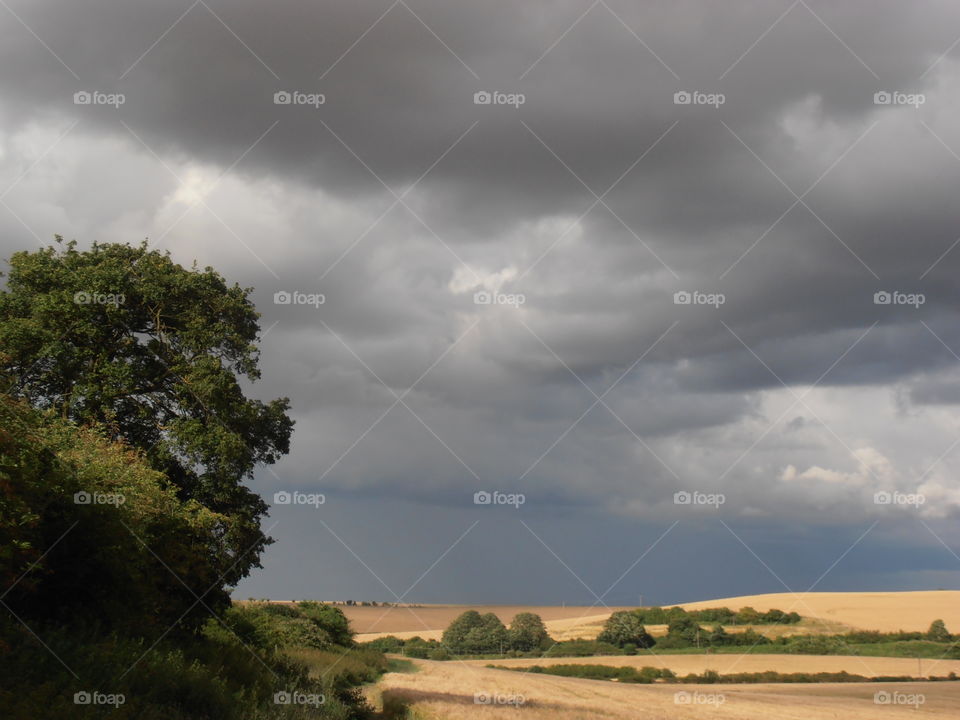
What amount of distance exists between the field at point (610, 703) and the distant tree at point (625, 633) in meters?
47.4

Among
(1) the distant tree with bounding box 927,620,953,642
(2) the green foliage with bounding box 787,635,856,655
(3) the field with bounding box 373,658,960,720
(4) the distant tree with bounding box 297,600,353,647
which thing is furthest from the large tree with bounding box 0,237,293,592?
(1) the distant tree with bounding box 927,620,953,642

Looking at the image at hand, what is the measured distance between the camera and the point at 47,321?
29.6 metres

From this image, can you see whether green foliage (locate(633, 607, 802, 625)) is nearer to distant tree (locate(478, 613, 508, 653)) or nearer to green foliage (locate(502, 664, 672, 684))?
distant tree (locate(478, 613, 508, 653))

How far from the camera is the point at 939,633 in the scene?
4225 inches

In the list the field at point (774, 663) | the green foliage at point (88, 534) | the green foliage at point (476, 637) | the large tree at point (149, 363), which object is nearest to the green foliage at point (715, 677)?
the field at point (774, 663)

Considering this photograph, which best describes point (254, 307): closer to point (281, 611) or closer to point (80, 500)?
point (80, 500)

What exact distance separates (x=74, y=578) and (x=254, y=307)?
16.8m

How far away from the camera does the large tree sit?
29.4 meters

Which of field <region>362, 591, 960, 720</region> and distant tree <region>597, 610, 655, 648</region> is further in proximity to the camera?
distant tree <region>597, 610, 655, 648</region>

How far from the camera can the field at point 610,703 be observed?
31.6 m

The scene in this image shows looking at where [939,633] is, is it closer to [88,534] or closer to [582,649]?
[582,649]

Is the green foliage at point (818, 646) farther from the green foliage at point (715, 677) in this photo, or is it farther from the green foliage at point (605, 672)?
the green foliage at point (605, 672)

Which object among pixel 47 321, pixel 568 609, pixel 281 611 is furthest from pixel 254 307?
pixel 568 609

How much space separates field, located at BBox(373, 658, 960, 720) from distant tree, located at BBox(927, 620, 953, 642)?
48.8m
